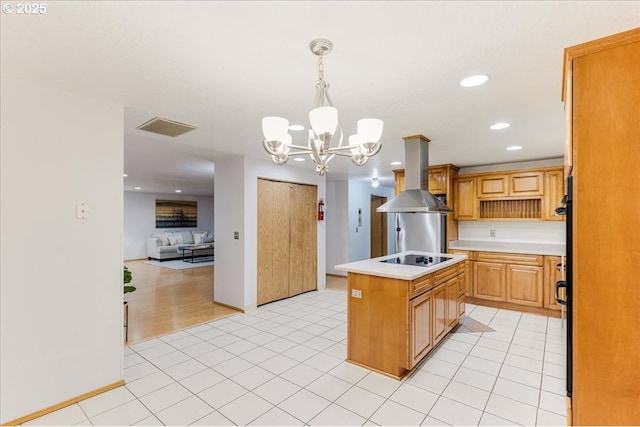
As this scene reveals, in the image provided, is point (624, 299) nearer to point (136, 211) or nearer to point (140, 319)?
point (140, 319)

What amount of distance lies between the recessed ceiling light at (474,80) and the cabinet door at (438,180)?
3.25 m

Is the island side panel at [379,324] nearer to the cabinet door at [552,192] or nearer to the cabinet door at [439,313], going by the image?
the cabinet door at [439,313]

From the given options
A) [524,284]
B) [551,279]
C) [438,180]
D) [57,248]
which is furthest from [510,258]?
[57,248]

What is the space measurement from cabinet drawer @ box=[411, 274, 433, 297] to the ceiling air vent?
8.75ft

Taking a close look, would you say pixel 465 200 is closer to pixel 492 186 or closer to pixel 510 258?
pixel 492 186

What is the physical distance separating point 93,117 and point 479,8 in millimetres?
2739

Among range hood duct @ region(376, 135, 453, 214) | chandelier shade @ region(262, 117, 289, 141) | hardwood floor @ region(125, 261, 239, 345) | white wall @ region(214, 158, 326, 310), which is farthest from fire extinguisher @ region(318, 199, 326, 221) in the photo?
chandelier shade @ region(262, 117, 289, 141)

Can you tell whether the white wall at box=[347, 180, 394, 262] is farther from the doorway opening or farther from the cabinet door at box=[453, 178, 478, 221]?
the cabinet door at box=[453, 178, 478, 221]

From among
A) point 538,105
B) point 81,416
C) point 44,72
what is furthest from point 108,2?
point 538,105

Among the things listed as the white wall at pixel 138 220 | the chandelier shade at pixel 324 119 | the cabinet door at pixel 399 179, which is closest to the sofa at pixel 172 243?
the white wall at pixel 138 220

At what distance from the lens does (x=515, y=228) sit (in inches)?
199

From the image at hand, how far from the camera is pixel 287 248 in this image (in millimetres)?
5223

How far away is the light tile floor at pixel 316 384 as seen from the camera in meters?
2.08

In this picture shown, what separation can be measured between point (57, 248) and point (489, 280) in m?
5.20
